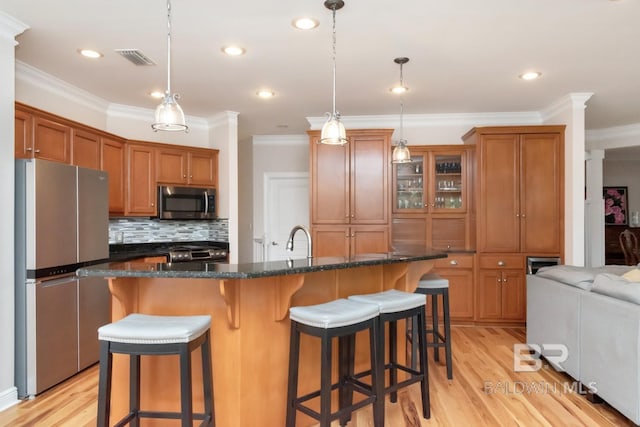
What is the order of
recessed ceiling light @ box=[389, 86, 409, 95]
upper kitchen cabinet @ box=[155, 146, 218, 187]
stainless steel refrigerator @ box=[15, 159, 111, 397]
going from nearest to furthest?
stainless steel refrigerator @ box=[15, 159, 111, 397], recessed ceiling light @ box=[389, 86, 409, 95], upper kitchen cabinet @ box=[155, 146, 218, 187]

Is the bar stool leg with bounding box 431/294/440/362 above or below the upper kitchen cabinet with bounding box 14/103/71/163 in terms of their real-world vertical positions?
below

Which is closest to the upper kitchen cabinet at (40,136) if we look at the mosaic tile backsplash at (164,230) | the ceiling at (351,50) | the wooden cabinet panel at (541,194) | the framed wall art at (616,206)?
the ceiling at (351,50)

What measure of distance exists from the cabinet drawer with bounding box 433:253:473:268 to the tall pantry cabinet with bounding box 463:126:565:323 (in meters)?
0.12

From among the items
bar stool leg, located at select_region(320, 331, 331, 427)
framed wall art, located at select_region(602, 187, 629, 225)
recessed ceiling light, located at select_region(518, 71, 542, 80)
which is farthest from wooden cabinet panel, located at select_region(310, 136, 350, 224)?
framed wall art, located at select_region(602, 187, 629, 225)

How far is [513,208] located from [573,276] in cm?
171

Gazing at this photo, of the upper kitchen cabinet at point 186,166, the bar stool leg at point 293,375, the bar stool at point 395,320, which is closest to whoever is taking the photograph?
the bar stool leg at point 293,375

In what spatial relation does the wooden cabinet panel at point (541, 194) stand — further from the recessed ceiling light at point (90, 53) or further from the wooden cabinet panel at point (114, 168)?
the wooden cabinet panel at point (114, 168)

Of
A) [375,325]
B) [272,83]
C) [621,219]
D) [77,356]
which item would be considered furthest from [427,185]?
[621,219]

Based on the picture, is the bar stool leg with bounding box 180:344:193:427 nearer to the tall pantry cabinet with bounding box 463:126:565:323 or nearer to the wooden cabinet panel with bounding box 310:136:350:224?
the wooden cabinet panel with bounding box 310:136:350:224

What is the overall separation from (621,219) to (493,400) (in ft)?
23.4

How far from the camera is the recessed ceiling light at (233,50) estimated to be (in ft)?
10.4

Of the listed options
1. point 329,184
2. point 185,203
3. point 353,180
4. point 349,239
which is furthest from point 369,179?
point 185,203

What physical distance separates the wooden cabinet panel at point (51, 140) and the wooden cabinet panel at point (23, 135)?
4cm

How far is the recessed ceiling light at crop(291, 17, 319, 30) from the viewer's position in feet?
8.95
